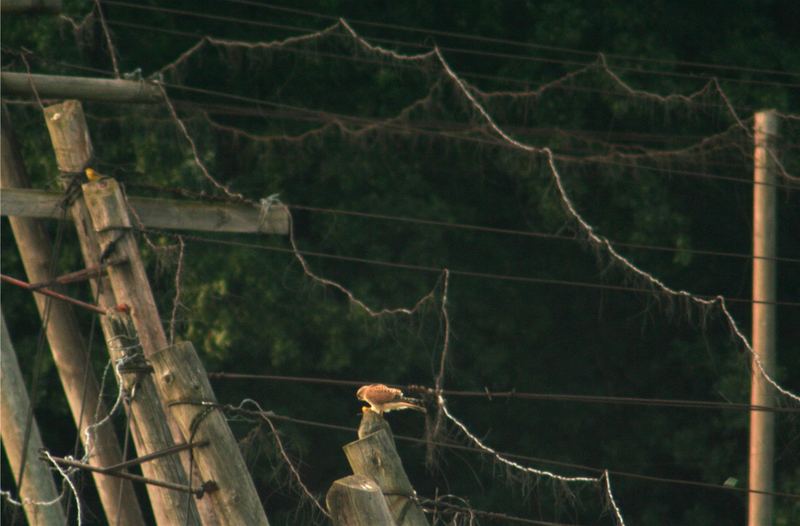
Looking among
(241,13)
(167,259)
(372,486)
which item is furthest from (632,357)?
(372,486)

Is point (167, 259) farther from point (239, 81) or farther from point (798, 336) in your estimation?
point (798, 336)

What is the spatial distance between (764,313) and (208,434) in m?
7.11

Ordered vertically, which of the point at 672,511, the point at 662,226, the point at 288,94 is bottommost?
the point at 672,511

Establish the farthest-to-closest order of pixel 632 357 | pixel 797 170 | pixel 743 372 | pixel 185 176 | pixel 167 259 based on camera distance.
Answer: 1. pixel 632 357
2. pixel 743 372
3. pixel 185 176
4. pixel 797 170
5. pixel 167 259

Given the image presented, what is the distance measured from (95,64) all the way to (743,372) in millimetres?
7863

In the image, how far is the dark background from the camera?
730 inches

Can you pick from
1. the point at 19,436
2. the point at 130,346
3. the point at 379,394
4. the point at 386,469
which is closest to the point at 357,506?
the point at 386,469

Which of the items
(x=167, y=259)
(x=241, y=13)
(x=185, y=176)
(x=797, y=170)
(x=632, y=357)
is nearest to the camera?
(x=167, y=259)

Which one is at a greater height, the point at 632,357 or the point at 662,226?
the point at 662,226

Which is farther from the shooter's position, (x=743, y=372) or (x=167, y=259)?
(x=743, y=372)

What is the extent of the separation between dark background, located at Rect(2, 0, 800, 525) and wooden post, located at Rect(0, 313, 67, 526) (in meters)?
7.46

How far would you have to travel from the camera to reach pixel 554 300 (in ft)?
72.9

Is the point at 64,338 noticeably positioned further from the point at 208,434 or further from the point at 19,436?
the point at 208,434

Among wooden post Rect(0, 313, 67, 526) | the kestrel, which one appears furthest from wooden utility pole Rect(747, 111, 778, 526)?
the kestrel
